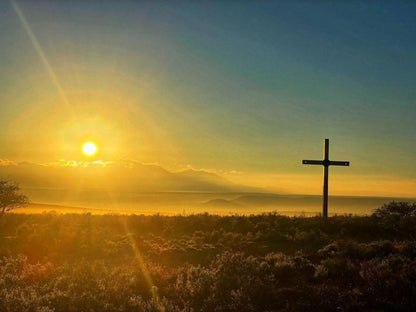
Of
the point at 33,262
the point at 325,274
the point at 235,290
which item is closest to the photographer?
the point at 235,290

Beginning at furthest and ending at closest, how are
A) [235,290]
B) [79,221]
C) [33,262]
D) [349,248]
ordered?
[79,221] < [33,262] < [349,248] < [235,290]

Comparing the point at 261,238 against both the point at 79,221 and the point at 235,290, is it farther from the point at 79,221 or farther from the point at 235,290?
the point at 79,221

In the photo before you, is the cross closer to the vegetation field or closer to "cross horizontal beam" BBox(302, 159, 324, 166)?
"cross horizontal beam" BBox(302, 159, 324, 166)

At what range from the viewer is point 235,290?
11641 mm

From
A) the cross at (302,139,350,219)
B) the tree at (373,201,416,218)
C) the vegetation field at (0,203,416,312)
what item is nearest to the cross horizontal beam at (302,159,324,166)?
the cross at (302,139,350,219)

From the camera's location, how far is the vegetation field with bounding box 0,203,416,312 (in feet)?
35.0

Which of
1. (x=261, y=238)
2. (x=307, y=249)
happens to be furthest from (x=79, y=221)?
(x=307, y=249)

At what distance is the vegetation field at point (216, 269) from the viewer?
35.0 ft

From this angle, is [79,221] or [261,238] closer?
[261,238]

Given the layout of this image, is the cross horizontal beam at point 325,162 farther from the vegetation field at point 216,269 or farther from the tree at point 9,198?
the tree at point 9,198

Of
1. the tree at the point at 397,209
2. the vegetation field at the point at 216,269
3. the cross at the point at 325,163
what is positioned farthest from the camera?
the tree at the point at 397,209

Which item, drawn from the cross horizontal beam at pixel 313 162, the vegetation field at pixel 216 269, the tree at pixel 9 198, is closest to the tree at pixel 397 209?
the vegetation field at pixel 216 269

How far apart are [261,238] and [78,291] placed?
13.0 m

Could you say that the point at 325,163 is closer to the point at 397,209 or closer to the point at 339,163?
the point at 339,163
